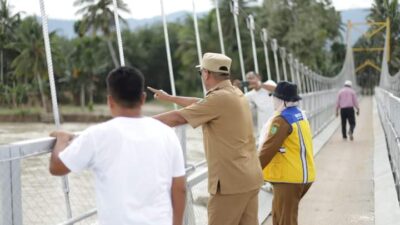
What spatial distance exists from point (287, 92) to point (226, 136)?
116 cm

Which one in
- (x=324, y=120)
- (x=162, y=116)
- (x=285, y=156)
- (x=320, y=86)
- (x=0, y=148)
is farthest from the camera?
(x=320, y=86)

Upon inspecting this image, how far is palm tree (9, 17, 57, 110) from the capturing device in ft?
163

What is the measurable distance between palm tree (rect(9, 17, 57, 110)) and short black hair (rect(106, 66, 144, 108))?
46.4 meters

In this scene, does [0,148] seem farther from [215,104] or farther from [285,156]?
[285,156]

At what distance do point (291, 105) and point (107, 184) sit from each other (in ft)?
7.79

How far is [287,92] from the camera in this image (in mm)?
4750

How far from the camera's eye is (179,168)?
282 centimetres

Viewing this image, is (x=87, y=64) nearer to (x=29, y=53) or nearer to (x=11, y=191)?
(x=29, y=53)

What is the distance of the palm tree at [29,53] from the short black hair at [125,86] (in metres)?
46.4

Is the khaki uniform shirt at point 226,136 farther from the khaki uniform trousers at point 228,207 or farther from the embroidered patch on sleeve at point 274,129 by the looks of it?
the embroidered patch on sleeve at point 274,129

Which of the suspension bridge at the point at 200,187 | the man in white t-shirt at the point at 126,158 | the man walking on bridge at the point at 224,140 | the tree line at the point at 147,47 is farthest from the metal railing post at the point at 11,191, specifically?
the tree line at the point at 147,47

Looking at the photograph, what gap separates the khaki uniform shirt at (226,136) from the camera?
3699 mm

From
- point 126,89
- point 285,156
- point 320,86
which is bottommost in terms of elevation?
point 320,86

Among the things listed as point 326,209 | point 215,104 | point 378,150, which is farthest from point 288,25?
point 215,104
